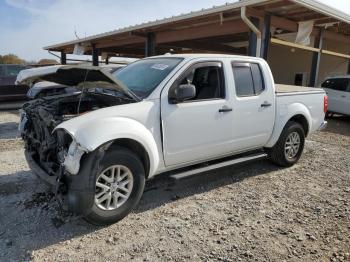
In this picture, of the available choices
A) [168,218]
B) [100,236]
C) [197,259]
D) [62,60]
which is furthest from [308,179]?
[62,60]

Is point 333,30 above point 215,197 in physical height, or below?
above

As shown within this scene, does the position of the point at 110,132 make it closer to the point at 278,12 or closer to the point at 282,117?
the point at 282,117

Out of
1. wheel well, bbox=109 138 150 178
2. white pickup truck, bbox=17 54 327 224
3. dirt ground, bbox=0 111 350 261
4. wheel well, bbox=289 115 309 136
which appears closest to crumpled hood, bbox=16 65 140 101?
white pickup truck, bbox=17 54 327 224

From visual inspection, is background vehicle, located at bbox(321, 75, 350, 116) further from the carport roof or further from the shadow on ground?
the shadow on ground

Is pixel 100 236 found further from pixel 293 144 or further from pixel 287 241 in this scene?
pixel 293 144

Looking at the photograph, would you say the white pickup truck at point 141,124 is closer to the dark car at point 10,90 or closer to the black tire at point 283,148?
the black tire at point 283,148

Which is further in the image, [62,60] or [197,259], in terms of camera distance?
[62,60]

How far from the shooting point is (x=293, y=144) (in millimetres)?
6012

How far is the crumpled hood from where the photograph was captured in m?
3.83

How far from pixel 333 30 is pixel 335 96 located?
9.39ft

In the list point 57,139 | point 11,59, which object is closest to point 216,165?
point 57,139

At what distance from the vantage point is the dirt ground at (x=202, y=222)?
330 cm

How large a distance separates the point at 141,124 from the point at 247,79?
2068mm

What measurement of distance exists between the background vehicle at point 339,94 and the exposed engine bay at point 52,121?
379 inches
